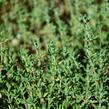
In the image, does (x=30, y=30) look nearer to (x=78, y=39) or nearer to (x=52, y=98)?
(x=78, y=39)

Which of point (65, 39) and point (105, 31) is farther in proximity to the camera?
point (105, 31)

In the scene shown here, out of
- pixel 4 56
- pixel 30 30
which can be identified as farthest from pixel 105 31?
pixel 4 56

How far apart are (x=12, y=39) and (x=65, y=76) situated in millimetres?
1889

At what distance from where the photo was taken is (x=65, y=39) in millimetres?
4145

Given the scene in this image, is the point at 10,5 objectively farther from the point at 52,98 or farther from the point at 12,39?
the point at 52,98

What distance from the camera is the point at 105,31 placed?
15.3ft

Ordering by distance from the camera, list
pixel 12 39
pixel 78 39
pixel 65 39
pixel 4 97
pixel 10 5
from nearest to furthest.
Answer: pixel 4 97 → pixel 65 39 → pixel 78 39 → pixel 12 39 → pixel 10 5

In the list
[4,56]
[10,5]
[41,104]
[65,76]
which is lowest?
[41,104]

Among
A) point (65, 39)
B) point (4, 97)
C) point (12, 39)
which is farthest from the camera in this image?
point (12, 39)

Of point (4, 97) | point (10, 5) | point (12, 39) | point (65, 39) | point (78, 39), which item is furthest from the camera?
point (10, 5)

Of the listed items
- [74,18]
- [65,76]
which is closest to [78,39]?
[74,18]

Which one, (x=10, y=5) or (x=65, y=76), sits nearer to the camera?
(x=65, y=76)

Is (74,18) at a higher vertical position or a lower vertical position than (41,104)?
higher

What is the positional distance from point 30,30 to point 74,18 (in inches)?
33.3
